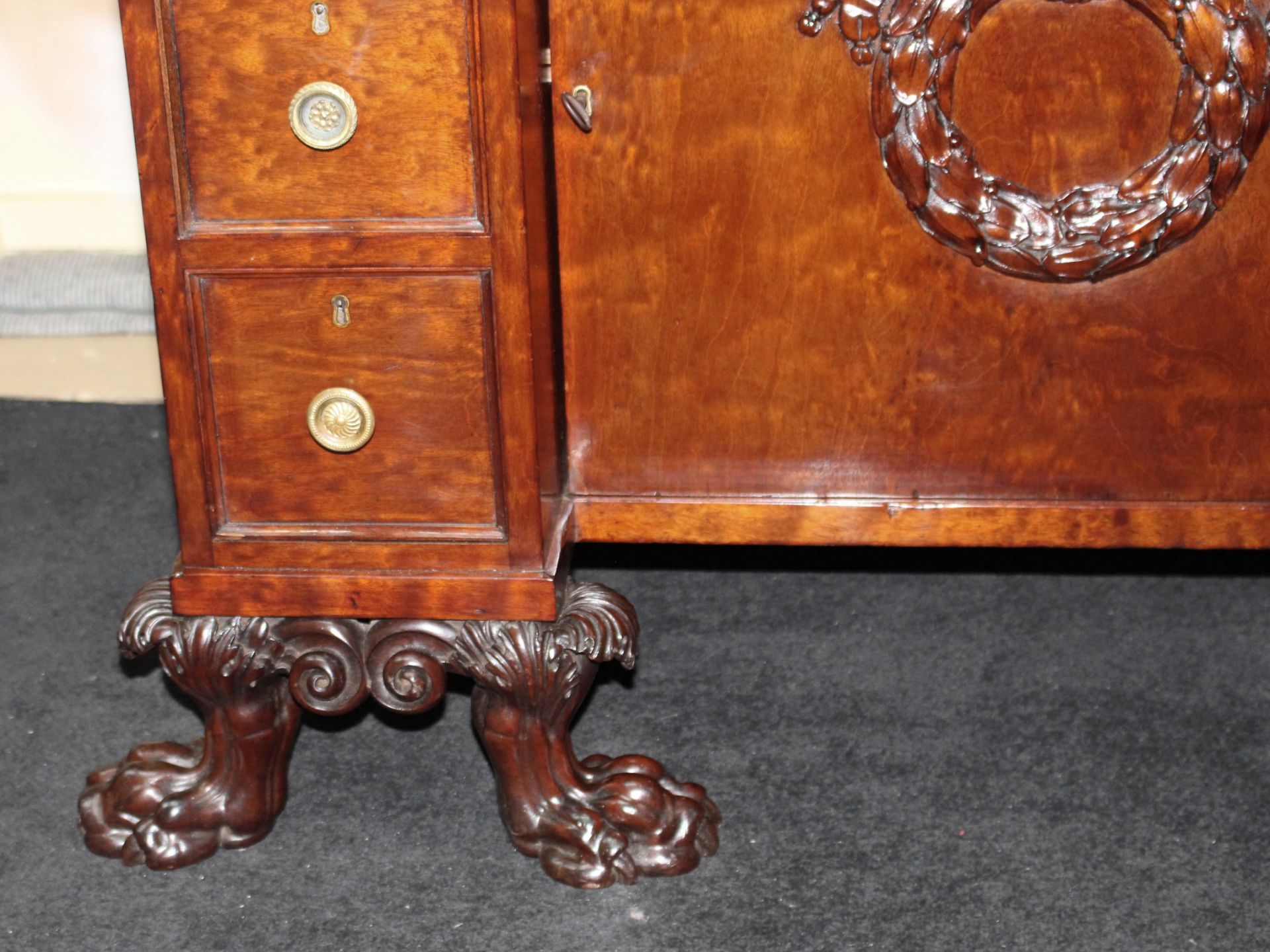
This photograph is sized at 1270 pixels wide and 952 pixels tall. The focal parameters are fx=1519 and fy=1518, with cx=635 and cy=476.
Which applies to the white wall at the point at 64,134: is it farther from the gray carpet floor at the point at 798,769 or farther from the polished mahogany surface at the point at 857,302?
the polished mahogany surface at the point at 857,302

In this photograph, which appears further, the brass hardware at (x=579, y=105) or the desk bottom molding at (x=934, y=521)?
the desk bottom molding at (x=934, y=521)

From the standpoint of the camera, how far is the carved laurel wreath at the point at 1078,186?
943 millimetres

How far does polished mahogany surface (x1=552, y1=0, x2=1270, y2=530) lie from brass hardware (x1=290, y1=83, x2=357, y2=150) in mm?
149

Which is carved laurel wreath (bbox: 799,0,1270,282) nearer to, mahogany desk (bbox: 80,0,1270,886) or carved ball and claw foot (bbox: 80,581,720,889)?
mahogany desk (bbox: 80,0,1270,886)

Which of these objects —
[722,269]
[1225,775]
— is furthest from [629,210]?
[1225,775]

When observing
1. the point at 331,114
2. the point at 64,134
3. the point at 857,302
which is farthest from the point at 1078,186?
the point at 64,134

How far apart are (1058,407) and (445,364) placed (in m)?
0.43

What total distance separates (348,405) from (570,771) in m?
0.34

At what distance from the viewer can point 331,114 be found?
92 centimetres

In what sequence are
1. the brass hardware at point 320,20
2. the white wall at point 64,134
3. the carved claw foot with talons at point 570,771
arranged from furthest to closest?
the white wall at point 64,134 → the carved claw foot with talons at point 570,771 → the brass hardware at point 320,20

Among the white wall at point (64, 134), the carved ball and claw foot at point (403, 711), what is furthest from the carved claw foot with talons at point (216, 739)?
the white wall at point (64, 134)

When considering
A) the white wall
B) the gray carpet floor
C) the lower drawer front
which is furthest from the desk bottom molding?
the white wall

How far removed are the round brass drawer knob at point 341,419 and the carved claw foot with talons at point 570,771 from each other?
0.16 meters

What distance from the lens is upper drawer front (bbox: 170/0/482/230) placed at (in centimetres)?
91
